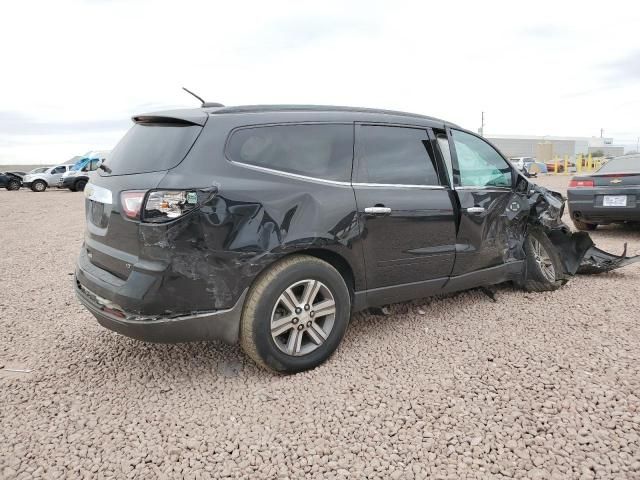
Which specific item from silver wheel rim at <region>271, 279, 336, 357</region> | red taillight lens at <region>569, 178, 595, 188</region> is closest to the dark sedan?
red taillight lens at <region>569, 178, 595, 188</region>

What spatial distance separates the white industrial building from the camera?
68.6 meters

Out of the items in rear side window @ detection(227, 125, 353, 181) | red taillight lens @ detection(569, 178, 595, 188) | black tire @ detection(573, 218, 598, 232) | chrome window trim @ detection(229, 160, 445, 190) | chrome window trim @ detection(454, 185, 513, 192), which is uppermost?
rear side window @ detection(227, 125, 353, 181)

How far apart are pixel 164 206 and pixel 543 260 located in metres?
3.78

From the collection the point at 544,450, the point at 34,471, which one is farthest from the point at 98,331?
the point at 544,450

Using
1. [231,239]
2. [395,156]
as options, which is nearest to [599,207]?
[395,156]

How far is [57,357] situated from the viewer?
11.3 ft

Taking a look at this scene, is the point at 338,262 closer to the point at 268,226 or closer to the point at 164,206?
the point at 268,226

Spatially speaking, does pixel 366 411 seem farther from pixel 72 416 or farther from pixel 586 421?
pixel 72 416

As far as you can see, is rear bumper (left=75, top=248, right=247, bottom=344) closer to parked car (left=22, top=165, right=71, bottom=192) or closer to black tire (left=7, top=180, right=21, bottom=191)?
parked car (left=22, top=165, right=71, bottom=192)

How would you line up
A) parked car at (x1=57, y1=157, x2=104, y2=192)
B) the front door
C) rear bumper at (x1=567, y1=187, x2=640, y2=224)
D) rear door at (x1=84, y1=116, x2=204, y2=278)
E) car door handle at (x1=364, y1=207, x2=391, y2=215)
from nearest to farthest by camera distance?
rear door at (x1=84, y1=116, x2=204, y2=278), car door handle at (x1=364, y1=207, x2=391, y2=215), the front door, rear bumper at (x1=567, y1=187, x2=640, y2=224), parked car at (x1=57, y1=157, x2=104, y2=192)

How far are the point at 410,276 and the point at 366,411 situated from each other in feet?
4.00

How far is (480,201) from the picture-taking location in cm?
404

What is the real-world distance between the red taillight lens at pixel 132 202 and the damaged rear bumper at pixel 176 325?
1.85 ft

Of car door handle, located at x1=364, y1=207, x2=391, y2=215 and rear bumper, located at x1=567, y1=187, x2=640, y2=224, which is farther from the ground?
car door handle, located at x1=364, y1=207, x2=391, y2=215
